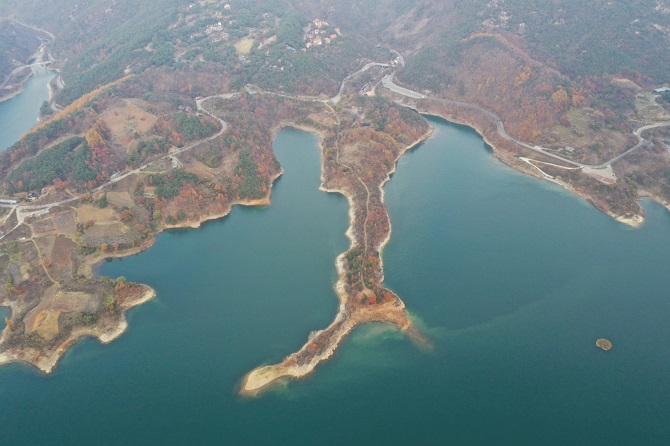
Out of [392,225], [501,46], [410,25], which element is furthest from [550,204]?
[410,25]

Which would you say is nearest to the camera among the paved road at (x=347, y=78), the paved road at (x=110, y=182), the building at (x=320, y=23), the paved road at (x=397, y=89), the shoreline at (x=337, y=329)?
the shoreline at (x=337, y=329)

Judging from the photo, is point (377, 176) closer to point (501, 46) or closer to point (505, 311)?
point (505, 311)

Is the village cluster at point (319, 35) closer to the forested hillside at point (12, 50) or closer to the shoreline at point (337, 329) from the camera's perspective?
the shoreline at point (337, 329)

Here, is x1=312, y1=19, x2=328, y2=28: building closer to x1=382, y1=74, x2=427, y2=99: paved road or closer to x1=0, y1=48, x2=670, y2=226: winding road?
x1=0, y1=48, x2=670, y2=226: winding road

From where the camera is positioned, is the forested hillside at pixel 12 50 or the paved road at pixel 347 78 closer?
the paved road at pixel 347 78

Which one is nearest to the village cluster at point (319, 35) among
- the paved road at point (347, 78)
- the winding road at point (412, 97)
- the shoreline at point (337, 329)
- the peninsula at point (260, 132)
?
the peninsula at point (260, 132)
